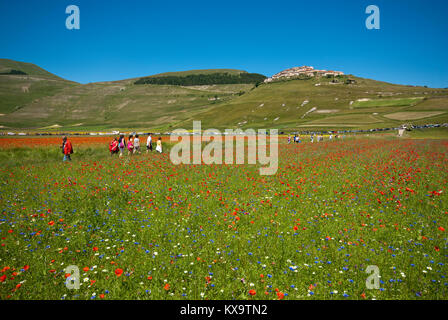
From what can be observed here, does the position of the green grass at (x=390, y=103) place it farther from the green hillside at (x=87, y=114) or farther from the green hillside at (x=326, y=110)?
the green hillside at (x=87, y=114)

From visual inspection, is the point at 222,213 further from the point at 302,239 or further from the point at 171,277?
the point at 171,277

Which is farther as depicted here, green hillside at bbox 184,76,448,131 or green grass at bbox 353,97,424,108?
green grass at bbox 353,97,424,108

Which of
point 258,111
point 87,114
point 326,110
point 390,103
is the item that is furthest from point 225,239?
point 87,114

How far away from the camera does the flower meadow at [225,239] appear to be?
454cm

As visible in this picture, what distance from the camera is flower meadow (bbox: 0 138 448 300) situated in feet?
14.9

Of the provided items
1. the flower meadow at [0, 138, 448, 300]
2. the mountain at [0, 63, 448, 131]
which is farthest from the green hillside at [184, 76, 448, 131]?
the flower meadow at [0, 138, 448, 300]

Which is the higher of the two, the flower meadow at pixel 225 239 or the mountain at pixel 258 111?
the mountain at pixel 258 111

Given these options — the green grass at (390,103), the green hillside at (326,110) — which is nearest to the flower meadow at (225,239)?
the green hillside at (326,110)

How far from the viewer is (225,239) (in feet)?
20.8

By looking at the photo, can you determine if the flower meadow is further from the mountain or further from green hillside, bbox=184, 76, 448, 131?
green hillside, bbox=184, 76, 448, 131

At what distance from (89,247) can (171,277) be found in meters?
2.67
